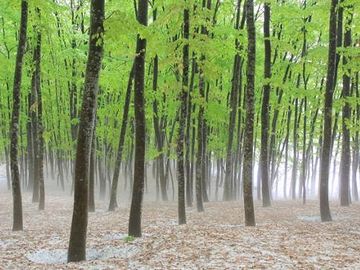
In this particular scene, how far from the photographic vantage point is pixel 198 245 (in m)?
10.8

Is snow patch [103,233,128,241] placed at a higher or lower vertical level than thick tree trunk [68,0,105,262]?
lower

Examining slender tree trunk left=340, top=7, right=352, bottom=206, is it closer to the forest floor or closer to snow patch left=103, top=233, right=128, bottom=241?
the forest floor

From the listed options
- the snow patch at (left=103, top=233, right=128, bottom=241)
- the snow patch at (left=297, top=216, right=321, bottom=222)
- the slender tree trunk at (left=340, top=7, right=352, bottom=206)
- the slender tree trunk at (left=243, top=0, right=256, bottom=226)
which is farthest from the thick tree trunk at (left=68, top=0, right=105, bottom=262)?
the slender tree trunk at (left=340, top=7, right=352, bottom=206)

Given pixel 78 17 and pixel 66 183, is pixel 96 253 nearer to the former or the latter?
pixel 78 17

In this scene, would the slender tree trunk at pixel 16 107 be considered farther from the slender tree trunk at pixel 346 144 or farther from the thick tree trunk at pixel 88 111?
the slender tree trunk at pixel 346 144

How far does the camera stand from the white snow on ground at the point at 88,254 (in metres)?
10.5

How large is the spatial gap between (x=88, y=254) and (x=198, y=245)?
2.88 m

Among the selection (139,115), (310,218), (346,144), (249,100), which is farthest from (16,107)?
(346,144)

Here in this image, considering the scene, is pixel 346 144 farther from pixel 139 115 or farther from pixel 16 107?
pixel 16 107

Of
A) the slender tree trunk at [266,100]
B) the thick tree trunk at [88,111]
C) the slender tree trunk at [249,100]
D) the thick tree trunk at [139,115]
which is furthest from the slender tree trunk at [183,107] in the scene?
the slender tree trunk at [266,100]

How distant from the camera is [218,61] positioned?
77.6 ft

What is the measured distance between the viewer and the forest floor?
372 inches

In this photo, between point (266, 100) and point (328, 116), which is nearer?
point (328, 116)

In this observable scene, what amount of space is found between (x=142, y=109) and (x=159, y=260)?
4291 millimetres
